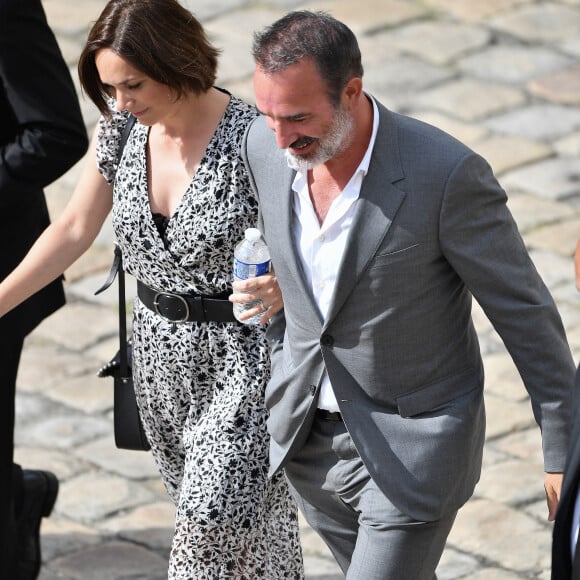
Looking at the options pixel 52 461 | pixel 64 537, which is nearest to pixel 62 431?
pixel 52 461

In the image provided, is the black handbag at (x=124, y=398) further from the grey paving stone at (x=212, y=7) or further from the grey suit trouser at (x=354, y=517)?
the grey paving stone at (x=212, y=7)

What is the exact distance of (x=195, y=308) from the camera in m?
3.88

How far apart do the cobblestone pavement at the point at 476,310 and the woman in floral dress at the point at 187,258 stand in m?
1.13

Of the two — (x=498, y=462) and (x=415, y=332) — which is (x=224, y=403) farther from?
(x=498, y=462)

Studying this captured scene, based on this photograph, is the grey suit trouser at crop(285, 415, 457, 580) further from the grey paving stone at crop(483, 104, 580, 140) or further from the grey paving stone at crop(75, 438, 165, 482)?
the grey paving stone at crop(483, 104, 580, 140)

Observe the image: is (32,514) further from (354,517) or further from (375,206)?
(375,206)

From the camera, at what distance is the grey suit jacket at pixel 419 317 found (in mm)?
3215

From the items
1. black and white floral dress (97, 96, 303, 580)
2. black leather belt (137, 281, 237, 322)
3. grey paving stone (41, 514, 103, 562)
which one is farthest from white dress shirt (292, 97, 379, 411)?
grey paving stone (41, 514, 103, 562)

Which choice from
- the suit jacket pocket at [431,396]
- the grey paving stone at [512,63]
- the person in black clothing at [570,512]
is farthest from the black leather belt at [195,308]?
the grey paving stone at [512,63]

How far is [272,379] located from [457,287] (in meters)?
0.62

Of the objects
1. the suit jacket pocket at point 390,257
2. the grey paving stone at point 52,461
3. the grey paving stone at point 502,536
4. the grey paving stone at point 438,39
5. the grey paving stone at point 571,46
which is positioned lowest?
the grey paving stone at point 52,461

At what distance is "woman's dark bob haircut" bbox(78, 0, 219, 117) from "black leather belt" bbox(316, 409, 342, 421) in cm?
93

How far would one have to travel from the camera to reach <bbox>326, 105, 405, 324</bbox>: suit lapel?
3260mm

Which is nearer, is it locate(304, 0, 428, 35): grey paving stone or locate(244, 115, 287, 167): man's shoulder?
locate(244, 115, 287, 167): man's shoulder
